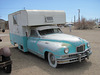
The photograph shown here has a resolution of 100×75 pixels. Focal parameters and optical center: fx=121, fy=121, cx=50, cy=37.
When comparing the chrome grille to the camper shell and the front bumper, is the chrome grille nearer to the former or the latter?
the camper shell

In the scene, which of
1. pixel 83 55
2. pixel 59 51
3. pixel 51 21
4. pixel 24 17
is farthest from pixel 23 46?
pixel 83 55

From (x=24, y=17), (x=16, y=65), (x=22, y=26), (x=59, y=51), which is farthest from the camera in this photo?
(x=22, y=26)

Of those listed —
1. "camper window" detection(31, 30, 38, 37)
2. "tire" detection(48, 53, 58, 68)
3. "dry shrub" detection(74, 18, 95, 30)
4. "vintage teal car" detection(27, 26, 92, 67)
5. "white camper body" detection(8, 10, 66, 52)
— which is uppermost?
"dry shrub" detection(74, 18, 95, 30)

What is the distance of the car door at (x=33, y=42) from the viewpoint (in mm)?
6502

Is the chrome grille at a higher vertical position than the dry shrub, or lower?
lower

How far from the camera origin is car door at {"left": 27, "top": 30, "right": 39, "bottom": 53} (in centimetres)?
650

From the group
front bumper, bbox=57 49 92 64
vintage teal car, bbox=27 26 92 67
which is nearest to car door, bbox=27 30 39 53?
vintage teal car, bbox=27 26 92 67

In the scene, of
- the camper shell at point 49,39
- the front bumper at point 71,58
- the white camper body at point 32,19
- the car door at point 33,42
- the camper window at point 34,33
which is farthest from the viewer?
the camper window at point 34,33

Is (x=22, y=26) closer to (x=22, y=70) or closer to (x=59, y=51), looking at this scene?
(x=22, y=70)

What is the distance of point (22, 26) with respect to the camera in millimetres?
7543

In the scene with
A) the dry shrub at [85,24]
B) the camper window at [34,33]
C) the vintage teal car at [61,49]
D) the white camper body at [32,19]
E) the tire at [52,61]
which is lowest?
the tire at [52,61]

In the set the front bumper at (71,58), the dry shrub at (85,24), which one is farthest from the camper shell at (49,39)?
the dry shrub at (85,24)

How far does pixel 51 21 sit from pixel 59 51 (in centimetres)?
292

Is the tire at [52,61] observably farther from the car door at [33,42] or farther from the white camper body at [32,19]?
the white camper body at [32,19]
